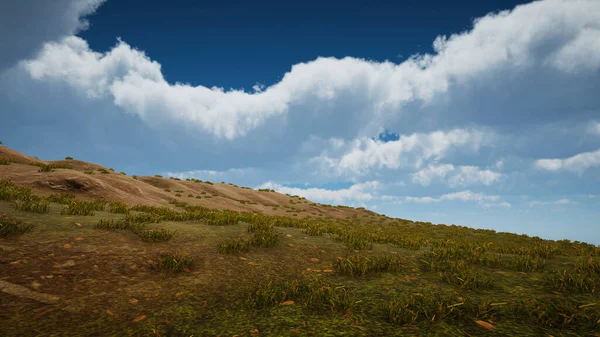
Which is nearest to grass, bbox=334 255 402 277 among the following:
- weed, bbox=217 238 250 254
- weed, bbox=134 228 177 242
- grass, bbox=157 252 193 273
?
weed, bbox=217 238 250 254

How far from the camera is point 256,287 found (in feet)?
19.5

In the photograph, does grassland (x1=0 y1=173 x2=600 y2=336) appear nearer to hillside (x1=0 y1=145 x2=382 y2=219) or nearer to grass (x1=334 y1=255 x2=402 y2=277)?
grass (x1=334 y1=255 x2=402 y2=277)

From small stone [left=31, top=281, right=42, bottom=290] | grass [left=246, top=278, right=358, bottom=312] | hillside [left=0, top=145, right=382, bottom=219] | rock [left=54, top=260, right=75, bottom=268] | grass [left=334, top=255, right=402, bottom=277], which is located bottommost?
small stone [left=31, top=281, right=42, bottom=290]

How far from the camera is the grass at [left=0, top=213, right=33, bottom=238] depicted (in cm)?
661

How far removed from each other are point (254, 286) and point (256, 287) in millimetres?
62

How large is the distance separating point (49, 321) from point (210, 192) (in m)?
42.7

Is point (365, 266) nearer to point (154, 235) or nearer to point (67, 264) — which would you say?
point (154, 235)

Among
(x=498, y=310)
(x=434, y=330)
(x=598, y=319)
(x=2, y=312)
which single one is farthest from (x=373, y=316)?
(x=2, y=312)

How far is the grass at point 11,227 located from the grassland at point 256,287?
3 cm

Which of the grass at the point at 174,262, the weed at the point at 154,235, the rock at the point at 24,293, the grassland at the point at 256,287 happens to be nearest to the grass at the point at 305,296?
the grassland at the point at 256,287

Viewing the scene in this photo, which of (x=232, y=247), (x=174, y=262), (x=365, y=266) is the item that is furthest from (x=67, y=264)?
(x=365, y=266)

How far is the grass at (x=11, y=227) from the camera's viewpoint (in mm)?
6612

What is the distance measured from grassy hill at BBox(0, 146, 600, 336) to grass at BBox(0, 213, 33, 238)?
1.2 inches

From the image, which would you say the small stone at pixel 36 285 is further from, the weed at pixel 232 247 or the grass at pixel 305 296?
the grass at pixel 305 296
